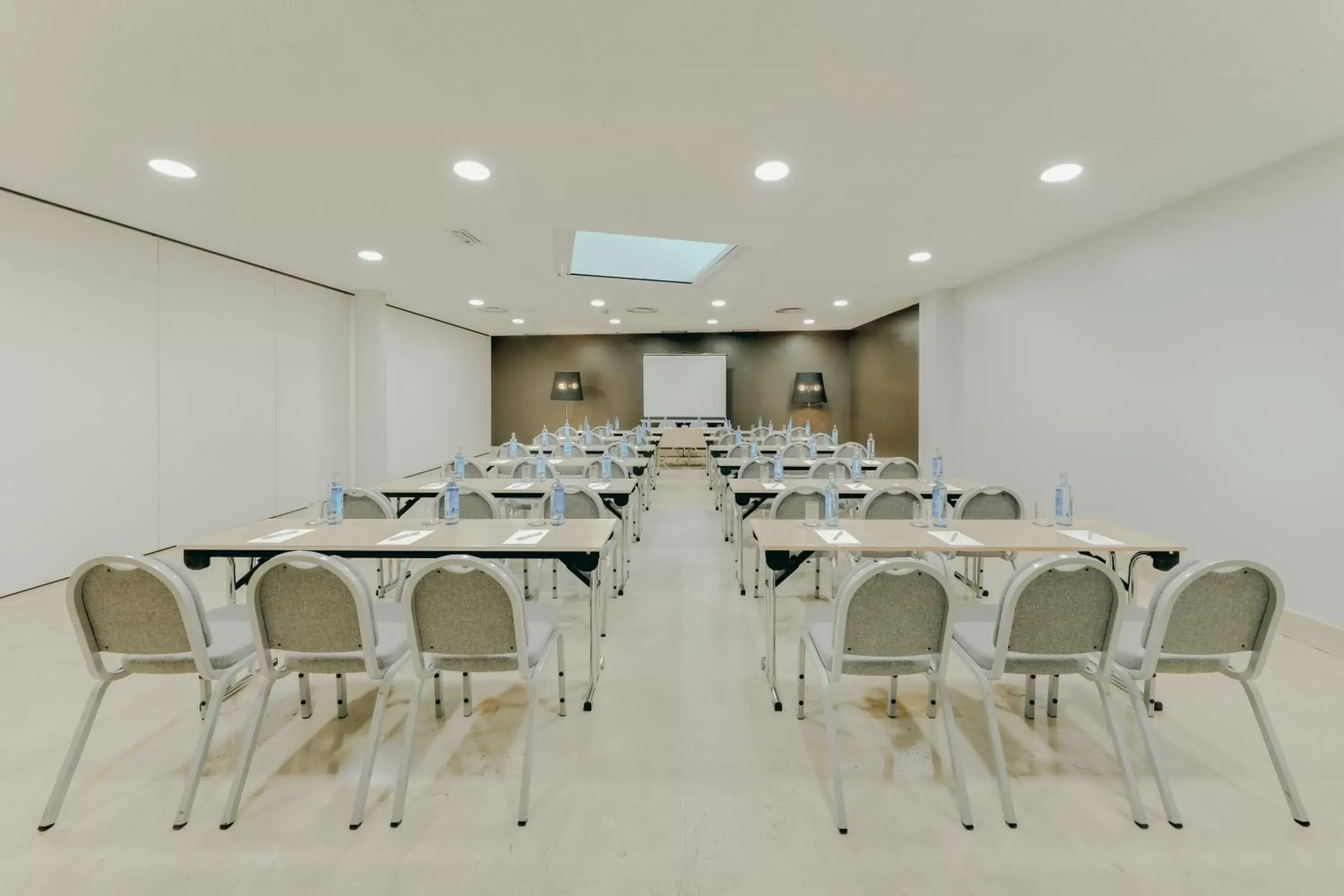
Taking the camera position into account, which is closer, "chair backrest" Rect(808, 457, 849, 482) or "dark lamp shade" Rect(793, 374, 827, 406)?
"chair backrest" Rect(808, 457, 849, 482)

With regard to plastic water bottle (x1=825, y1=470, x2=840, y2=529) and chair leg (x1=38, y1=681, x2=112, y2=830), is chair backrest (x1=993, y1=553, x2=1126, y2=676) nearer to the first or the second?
plastic water bottle (x1=825, y1=470, x2=840, y2=529)

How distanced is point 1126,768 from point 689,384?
41.4 ft

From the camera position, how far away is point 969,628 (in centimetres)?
246

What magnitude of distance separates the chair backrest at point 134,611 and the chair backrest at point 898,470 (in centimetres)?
515

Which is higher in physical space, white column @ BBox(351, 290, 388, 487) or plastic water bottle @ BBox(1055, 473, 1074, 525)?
white column @ BBox(351, 290, 388, 487)

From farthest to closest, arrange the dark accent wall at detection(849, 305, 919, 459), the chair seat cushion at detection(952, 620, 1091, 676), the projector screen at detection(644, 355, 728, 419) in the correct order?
the projector screen at detection(644, 355, 728, 419), the dark accent wall at detection(849, 305, 919, 459), the chair seat cushion at detection(952, 620, 1091, 676)

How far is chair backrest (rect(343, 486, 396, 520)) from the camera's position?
Answer: 149 inches

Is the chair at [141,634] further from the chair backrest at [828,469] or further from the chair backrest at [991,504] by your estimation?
the chair backrest at [828,469]

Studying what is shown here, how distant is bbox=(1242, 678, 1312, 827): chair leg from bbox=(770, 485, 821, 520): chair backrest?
6.75ft

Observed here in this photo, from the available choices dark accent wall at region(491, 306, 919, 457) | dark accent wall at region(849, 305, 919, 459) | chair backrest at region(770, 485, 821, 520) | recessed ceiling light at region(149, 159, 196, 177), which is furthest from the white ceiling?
dark accent wall at region(491, 306, 919, 457)

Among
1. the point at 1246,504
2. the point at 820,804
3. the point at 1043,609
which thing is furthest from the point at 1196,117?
the point at 820,804

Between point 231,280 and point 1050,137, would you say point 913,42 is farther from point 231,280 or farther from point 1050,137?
point 231,280

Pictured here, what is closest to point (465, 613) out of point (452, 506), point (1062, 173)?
point (452, 506)

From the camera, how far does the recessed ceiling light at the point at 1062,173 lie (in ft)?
→ 12.9
